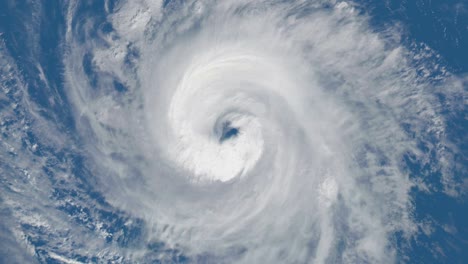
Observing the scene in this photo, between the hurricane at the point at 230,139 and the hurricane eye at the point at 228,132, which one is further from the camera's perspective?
the hurricane eye at the point at 228,132

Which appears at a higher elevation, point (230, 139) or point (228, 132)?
point (228, 132)

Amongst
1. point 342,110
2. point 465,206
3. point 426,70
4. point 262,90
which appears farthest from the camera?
point 262,90

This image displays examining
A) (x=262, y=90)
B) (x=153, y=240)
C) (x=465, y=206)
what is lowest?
(x=465, y=206)

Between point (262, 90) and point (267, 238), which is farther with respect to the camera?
point (262, 90)

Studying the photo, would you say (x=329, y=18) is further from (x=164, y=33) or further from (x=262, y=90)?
(x=164, y=33)

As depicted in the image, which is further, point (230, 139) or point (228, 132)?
point (228, 132)

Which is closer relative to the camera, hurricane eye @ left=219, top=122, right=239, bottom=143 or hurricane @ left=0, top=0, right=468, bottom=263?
hurricane @ left=0, top=0, right=468, bottom=263

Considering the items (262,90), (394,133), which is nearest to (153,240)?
(262,90)

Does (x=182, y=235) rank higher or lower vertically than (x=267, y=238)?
higher
